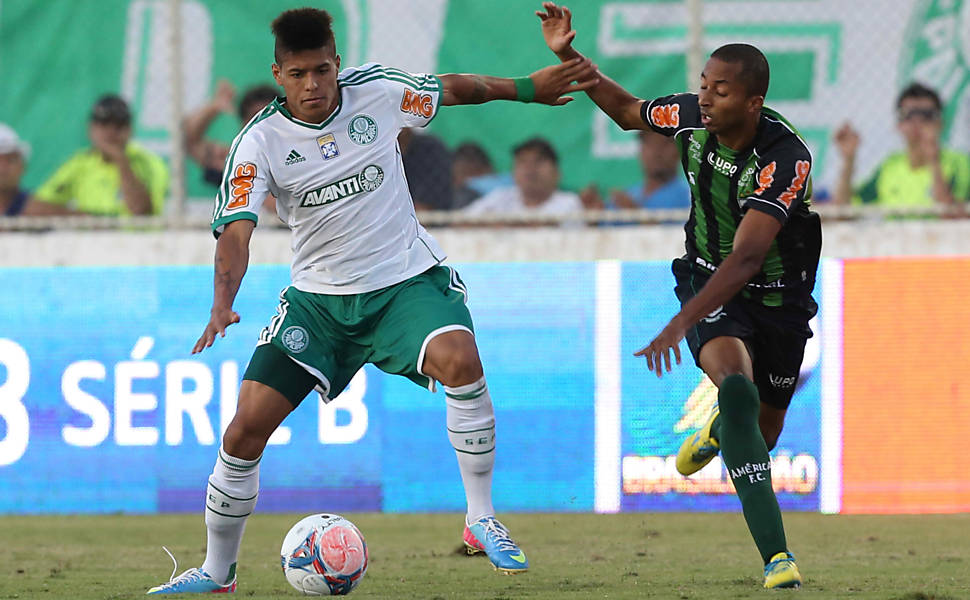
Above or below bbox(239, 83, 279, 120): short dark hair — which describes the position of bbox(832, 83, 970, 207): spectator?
below

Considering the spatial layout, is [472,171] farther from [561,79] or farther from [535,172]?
[561,79]

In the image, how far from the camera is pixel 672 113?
660 cm

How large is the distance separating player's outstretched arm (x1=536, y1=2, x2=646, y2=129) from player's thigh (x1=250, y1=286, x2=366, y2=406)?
1.62 meters

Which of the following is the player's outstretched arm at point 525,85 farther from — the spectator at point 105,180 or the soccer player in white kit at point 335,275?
the spectator at point 105,180

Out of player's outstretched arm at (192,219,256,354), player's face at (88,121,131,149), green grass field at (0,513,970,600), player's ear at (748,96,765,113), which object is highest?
player's face at (88,121,131,149)

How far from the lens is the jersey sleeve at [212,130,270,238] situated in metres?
5.85

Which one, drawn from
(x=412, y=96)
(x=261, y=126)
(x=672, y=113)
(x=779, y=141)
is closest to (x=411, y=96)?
(x=412, y=96)

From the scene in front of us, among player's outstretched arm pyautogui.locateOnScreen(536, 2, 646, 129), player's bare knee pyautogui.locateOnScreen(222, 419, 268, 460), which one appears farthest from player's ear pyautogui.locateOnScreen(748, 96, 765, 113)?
player's bare knee pyautogui.locateOnScreen(222, 419, 268, 460)

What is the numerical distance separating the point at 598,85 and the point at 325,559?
255 centimetres

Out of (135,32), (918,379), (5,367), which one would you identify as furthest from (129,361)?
(918,379)

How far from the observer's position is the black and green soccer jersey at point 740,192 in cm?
612

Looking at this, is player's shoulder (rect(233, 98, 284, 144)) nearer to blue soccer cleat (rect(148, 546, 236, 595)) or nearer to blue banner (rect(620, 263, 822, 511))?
blue soccer cleat (rect(148, 546, 236, 595))

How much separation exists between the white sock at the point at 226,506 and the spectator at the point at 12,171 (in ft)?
17.0

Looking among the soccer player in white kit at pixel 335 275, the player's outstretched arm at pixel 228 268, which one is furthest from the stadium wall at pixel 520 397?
the player's outstretched arm at pixel 228 268
